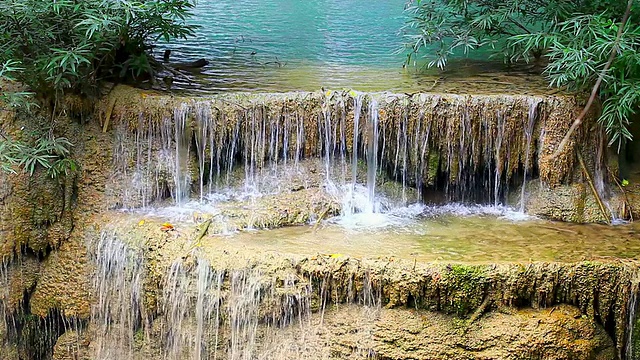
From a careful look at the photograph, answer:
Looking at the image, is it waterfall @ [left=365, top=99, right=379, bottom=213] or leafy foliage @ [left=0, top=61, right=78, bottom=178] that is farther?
waterfall @ [left=365, top=99, right=379, bottom=213]

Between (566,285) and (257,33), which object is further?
(257,33)

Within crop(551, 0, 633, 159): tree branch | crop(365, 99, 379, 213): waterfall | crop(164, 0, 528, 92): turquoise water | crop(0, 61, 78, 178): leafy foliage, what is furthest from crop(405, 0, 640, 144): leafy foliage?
crop(0, 61, 78, 178): leafy foliage

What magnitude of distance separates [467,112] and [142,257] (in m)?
2.97

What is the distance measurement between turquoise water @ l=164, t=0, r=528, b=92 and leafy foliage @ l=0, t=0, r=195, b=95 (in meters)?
1.11

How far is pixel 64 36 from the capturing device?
616cm

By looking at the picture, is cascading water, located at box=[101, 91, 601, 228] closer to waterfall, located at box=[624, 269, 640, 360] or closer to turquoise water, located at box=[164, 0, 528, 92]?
turquoise water, located at box=[164, 0, 528, 92]

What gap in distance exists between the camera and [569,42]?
20.3 ft

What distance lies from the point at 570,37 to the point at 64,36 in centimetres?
428

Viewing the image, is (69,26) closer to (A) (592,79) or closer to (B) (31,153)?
(B) (31,153)

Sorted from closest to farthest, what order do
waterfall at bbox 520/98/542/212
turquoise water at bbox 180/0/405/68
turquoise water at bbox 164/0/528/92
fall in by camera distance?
waterfall at bbox 520/98/542/212, turquoise water at bbox 164/0/528/92, turquoise water at bbox 180/0/405/68

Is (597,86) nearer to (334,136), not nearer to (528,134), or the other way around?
(528,134)

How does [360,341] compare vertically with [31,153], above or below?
below

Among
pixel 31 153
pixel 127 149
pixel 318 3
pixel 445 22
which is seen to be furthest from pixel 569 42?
pixel 318 3

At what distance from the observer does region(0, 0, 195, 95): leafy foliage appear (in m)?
5.80
